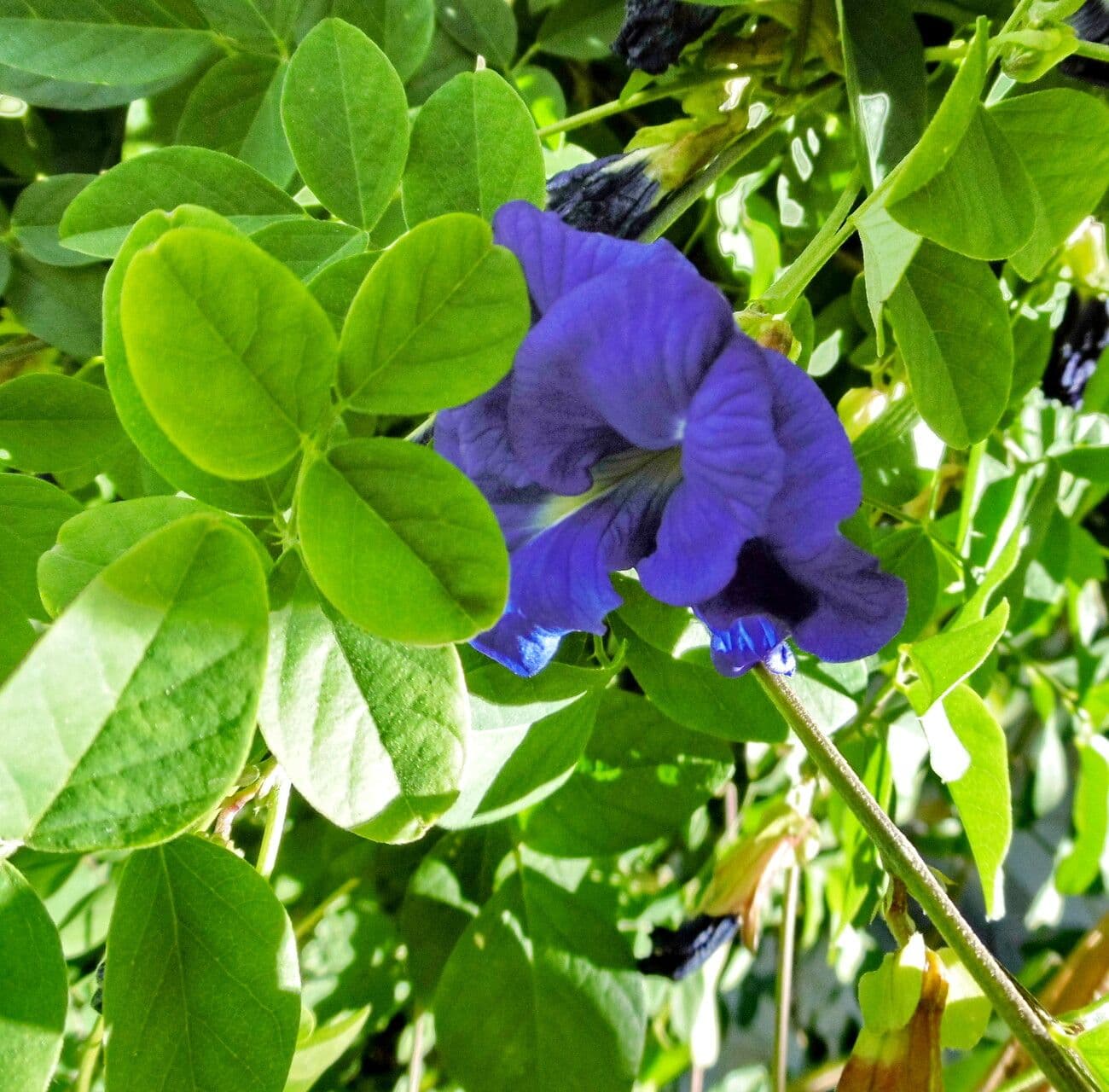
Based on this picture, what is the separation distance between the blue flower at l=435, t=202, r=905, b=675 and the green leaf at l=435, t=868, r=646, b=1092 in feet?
1.05

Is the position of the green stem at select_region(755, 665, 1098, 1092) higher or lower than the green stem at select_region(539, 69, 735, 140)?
lower

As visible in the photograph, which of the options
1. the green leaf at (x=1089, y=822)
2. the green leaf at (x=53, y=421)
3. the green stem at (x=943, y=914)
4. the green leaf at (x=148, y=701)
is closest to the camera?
the green leaf at (x=148, y=701)

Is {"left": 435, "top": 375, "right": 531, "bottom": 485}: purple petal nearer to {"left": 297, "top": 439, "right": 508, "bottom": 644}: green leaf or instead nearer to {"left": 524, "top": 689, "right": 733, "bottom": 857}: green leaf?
{"left": 297, "top": 439, "right": 508, "bottom": 644}: green leaf

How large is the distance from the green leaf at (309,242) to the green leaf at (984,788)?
1.04 feet

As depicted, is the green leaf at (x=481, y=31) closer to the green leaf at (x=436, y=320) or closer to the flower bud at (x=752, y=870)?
the green leaf at (x=436, y=320)

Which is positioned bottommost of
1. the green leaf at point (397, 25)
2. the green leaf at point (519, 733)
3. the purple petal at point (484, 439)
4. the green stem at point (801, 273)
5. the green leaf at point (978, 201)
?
the green leaf at point (519, 733)

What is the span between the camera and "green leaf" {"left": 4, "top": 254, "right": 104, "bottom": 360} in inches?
23.0

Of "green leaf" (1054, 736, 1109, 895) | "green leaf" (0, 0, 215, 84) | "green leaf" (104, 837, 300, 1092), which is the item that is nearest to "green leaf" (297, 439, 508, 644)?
"green leaf" (104, 837, 300, 1092)

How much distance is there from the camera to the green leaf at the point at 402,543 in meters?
0.29

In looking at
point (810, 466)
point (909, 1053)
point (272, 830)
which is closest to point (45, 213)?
point (272, 830)

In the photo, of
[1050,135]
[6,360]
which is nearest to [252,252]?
[1050,135]

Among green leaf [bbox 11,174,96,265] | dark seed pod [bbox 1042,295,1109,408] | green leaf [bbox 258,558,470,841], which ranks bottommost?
dark seed pod [bbox 1042,295,1109,408]

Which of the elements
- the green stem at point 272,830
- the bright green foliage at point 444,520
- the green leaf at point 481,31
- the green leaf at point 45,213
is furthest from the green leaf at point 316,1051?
the green leaf at point 481,31

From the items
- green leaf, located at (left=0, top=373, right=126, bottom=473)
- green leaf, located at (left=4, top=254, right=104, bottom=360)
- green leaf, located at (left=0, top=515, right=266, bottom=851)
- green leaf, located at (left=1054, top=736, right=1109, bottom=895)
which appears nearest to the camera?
green leaf, located at (left=0, top=515, right=266, bottom=851)
